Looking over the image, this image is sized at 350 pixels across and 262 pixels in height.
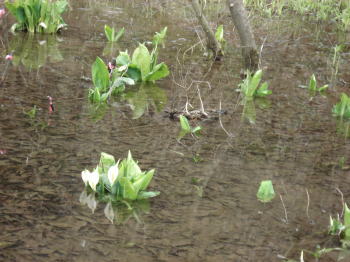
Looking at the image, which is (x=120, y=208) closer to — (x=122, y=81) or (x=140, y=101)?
(x=140, y=101)

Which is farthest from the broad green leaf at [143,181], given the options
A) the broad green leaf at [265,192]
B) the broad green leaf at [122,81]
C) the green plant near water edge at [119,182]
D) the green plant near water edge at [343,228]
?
the broad green leaf at [122,81]

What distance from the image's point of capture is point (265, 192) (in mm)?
2898

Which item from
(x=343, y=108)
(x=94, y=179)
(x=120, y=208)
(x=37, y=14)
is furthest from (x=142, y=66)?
(x=120, y=208)

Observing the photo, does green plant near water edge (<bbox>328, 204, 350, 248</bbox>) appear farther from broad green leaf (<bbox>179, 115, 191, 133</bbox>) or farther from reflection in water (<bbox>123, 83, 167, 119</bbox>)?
reflection in water (<bbox>123, 83, 167, 119</bbox>)

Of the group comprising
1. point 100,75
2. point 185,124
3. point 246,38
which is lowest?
point 185,124

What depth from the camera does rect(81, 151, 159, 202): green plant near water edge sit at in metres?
2.77

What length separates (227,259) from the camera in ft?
7.68

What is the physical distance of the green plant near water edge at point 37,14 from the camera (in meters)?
6.30

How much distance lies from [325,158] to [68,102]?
1920 millimetres

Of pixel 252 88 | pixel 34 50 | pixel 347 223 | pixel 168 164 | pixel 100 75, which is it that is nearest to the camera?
pixel 347 223

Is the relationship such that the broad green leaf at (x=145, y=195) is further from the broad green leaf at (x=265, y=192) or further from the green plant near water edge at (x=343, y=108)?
the green plant near water edge at (x=343, y=108)

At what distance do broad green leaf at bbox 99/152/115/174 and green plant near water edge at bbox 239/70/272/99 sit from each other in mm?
2268

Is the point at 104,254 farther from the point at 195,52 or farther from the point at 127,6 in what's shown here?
the point at 127,6

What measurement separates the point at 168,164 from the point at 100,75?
1.48 m
